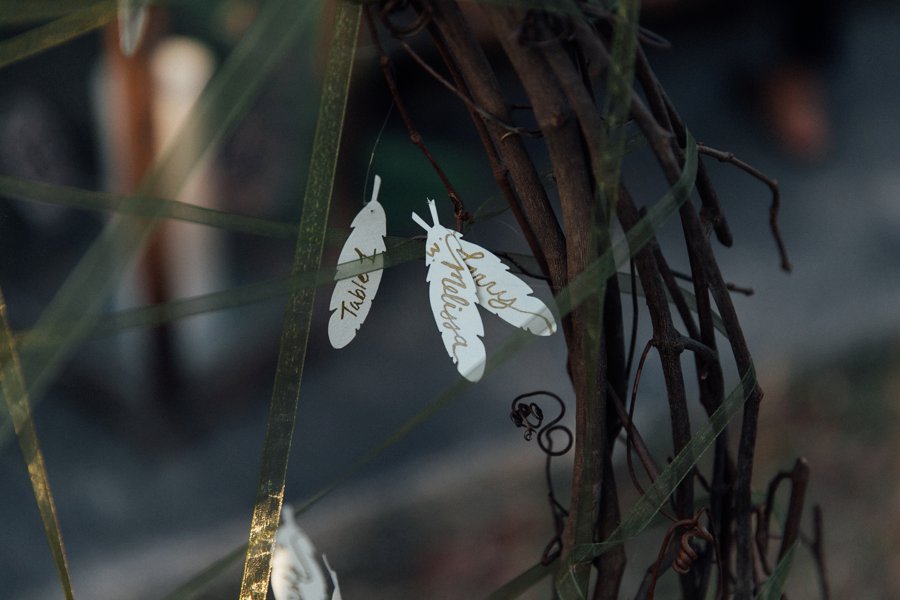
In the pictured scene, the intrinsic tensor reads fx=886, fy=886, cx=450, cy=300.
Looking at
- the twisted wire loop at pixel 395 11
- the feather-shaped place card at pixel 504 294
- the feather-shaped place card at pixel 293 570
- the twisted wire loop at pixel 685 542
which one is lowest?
the twisted wire loop at pixel 685 542

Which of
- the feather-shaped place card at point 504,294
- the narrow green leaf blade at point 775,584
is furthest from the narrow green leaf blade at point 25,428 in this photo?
the narrow green leaf blade at point 775,584

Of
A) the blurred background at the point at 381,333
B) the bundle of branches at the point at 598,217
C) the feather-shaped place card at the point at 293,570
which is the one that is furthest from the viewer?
the blurred background at the point at 381,333

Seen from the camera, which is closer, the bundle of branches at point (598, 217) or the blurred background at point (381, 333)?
the bundle of branches at point (598, 217)

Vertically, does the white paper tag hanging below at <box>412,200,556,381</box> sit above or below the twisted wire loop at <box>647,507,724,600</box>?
above

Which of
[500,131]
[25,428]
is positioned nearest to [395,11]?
[500,131]

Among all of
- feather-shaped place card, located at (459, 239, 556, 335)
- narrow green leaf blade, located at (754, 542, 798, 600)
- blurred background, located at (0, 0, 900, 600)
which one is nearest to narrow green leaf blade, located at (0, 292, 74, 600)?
feather-shaped place card, located at (459, 239, 556, 335)

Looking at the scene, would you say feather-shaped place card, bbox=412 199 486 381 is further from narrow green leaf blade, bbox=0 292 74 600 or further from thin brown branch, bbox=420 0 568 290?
narrow green leaf blade, bbox=0 292 74 600

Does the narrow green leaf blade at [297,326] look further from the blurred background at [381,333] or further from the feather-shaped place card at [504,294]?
the blurred background at [381,333]
